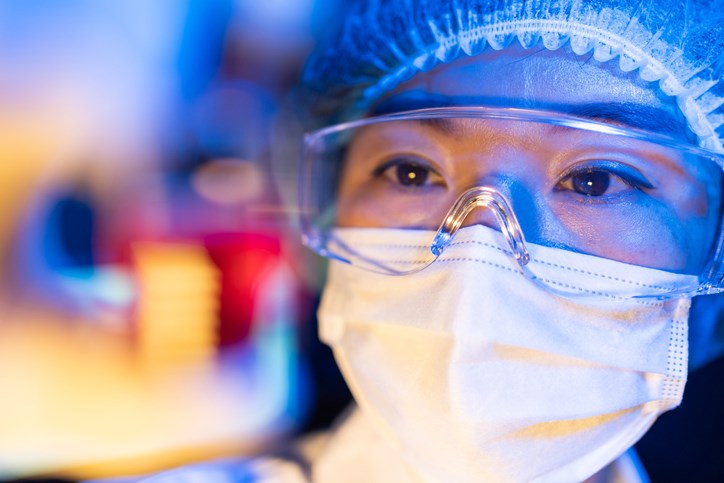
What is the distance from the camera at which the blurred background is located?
5.06 ft

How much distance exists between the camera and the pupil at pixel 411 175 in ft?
3.43

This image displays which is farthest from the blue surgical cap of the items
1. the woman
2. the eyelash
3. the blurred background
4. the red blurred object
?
the red blurred object

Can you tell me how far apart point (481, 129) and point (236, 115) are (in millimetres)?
1094

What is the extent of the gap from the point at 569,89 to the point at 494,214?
0.21 metres

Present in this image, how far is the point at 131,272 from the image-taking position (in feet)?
5.31

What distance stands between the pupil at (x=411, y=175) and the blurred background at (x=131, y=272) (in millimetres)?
492

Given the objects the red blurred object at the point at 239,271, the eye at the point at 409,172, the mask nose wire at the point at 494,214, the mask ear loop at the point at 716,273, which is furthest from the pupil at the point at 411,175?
the red blurred object at the point at 239,271

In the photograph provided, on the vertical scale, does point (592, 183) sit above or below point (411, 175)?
below

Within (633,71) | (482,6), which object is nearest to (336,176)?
(482,6)

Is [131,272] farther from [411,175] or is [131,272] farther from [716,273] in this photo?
[716,273]

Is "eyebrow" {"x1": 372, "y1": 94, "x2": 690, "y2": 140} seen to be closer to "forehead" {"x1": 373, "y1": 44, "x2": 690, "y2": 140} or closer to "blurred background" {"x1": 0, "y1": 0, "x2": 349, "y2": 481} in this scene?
"forehead" {"x1": 373, "y1": 44, "x2": 690, "y2": 140}

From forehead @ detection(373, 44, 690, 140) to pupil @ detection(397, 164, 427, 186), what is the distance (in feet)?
0.51

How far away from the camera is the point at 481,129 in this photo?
92cm

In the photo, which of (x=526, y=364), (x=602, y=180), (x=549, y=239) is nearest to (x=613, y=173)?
(x=602, y=180)
